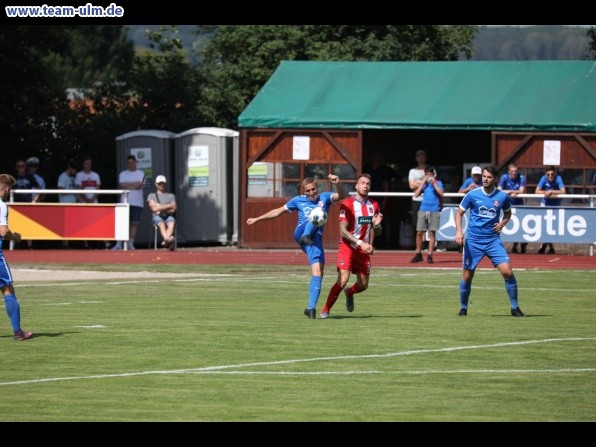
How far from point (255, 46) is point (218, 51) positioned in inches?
91.1

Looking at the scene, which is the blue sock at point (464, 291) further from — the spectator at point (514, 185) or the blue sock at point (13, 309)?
the spectator at point (514, 185)

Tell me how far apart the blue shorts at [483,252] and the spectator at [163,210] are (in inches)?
571

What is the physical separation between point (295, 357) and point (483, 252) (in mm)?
4745

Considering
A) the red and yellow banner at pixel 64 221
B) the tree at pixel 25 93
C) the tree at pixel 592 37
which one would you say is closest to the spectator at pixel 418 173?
the red and yellow banner at pixel 64 221

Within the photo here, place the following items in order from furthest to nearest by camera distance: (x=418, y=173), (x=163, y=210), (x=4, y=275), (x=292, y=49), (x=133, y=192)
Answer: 1. (x=292, y=49)
2. (x=133, y=192)
3. (x=163, y=210)
4. (x=418, y=173)
5. (x=4, y=275)

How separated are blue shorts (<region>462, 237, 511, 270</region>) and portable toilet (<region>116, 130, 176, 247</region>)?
59.3 feet

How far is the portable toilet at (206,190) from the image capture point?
35688 mm

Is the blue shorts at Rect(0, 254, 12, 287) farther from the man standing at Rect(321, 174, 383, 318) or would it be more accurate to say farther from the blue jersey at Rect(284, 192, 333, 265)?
the man standing at Rect(321, 174, 383, 318)

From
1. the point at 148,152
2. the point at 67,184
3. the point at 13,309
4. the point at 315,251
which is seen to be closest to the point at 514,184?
the point at 148,152

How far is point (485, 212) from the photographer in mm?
18750

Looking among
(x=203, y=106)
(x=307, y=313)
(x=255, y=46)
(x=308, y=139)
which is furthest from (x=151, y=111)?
(x=307, y=313)

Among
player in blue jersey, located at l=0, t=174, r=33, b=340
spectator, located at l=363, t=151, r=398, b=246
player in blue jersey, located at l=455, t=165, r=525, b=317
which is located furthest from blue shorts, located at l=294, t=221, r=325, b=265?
spectator, located at l=363, t=151, r=398, b=246

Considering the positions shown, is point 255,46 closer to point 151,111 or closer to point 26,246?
point 151,111

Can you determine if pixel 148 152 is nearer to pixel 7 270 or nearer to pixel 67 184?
pixel 67 184
